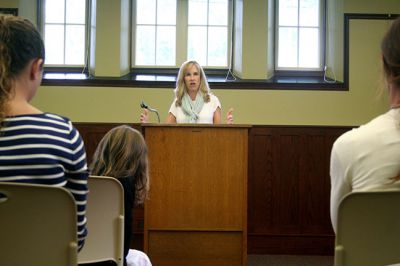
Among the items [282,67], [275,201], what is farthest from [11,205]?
[282,67]

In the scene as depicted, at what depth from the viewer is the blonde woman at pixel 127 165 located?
221cm

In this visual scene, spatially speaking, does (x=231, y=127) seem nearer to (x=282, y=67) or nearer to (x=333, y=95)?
(x=333, y=95)

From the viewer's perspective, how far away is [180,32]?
5469 millimetres

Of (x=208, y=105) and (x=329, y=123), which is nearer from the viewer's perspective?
(x=208, y=105)

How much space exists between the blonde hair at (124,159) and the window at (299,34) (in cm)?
343

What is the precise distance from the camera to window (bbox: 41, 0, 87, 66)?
18.0ft

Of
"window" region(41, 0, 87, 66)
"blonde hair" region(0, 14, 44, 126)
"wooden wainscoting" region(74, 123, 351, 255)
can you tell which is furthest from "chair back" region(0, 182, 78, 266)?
"window" region(41, 0, 87, 66)

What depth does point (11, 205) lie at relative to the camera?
3.76 ft

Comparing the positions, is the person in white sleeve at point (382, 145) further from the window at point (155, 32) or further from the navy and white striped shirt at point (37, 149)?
the window at point (155, 32)

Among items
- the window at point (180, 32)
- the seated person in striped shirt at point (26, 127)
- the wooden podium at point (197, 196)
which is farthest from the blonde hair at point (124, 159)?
the window at point (180, 32)

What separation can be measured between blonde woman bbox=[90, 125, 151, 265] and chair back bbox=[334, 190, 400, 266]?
1.16 metres

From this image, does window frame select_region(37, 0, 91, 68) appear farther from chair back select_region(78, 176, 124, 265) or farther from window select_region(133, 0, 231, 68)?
chair back select_region(78, 176, 124, 265)

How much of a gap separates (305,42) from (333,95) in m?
0.84

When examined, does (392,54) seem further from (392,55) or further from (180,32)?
(180,32)
